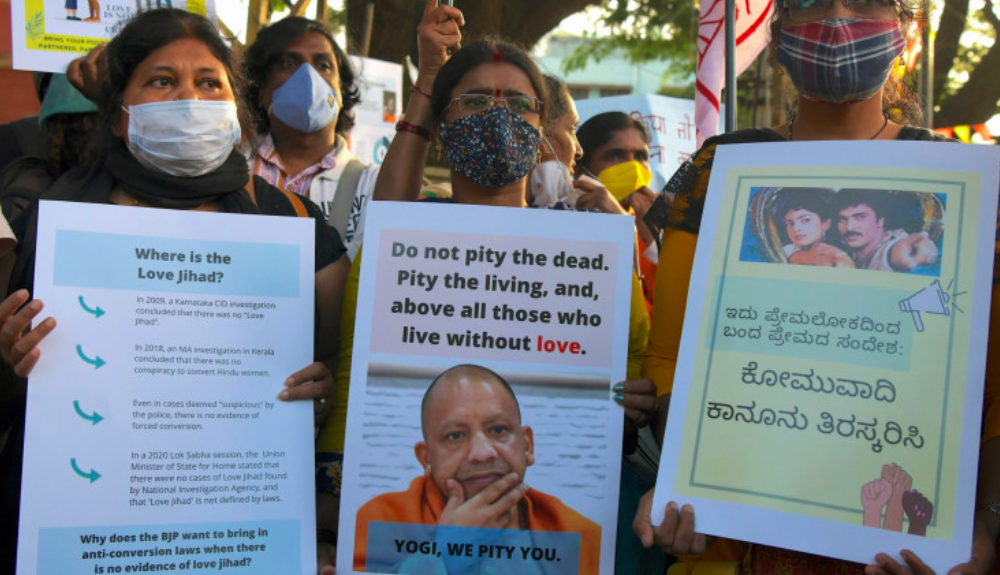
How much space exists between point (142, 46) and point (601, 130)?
257 centimetres

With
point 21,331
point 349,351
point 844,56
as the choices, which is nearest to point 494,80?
point 349,351

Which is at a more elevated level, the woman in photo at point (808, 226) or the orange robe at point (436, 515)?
the woman in photo at point (808, 226)

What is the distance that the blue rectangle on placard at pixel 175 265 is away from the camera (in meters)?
2.51

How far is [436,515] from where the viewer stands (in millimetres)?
2475

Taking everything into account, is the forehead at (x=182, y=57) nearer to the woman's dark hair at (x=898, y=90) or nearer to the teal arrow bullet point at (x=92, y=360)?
the teal arrow bullet point at (x=92, y=360)

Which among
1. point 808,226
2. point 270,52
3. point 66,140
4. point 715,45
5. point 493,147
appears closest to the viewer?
point 808,226

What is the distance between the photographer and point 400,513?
8.13 feet

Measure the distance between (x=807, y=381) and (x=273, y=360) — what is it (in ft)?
4.05

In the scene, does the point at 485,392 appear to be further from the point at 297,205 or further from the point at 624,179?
the point at 624,179

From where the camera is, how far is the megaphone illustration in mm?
2223

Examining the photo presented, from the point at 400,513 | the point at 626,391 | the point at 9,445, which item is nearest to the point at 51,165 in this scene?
the point at 9,445

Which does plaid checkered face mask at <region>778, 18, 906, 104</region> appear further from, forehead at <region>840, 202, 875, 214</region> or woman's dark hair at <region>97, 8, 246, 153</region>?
woman's dark hair at <region>97, 8, 246, 153</region>

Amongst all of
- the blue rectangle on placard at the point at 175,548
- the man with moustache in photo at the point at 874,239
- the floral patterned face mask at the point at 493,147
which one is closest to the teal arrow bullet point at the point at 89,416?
the blue rectangle on placard at the point at 175,548

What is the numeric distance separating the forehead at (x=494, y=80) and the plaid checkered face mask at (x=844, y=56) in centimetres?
85
